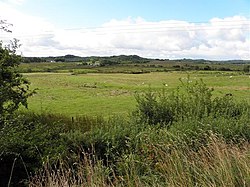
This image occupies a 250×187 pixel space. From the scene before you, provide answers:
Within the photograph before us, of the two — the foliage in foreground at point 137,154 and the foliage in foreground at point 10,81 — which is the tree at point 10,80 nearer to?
the foliage in foreground at point 10,81

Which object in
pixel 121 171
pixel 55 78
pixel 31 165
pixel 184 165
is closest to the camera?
pixel 184 165

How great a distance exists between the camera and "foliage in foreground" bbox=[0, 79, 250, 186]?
493 cm

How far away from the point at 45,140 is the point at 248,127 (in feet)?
16.5

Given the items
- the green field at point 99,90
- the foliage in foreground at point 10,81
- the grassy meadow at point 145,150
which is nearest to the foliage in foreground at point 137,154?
the grassy meadow at point 145,150

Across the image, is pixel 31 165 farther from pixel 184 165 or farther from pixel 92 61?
pixel 92 61

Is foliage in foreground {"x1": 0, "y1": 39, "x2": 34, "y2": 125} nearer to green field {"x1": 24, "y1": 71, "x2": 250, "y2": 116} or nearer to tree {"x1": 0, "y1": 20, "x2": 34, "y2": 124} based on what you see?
tree {"x1": 0, "y1": 20, "x2": 34, "y2": 124}

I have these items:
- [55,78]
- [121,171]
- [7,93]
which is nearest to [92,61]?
[55,78]

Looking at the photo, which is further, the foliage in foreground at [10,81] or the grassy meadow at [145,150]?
the foliage in foreground at [10,81]

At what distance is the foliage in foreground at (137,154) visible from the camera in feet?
16.2

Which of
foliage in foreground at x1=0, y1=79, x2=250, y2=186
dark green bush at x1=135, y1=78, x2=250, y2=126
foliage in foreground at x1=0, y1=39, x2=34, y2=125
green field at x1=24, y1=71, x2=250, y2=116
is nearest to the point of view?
foliage in foreground at x1=0, y1=79, x2=250, y2=186

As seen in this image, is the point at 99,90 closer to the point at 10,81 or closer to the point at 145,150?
the point at 10,81

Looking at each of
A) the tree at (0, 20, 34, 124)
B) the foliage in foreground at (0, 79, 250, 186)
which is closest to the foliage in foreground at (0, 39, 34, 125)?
the tree at (0, 20, 34, 124)

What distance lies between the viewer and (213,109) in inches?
484

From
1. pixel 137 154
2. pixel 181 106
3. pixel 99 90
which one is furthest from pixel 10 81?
pixel 99 90
